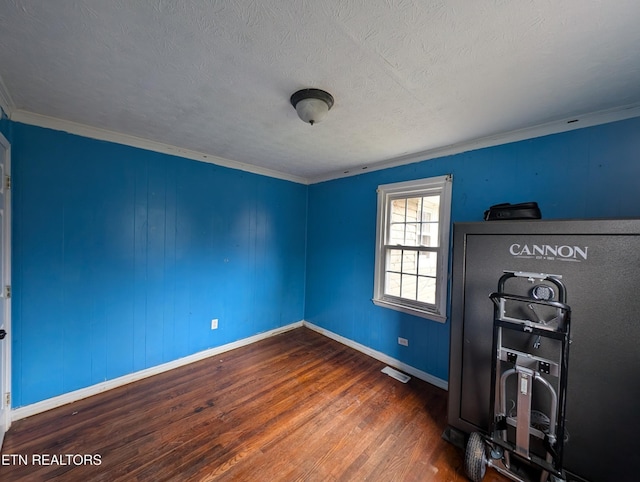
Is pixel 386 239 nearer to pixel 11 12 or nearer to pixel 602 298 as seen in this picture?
pixel 602 298

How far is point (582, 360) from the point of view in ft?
4.66

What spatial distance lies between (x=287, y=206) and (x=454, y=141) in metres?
2.28

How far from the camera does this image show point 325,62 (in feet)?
4.23

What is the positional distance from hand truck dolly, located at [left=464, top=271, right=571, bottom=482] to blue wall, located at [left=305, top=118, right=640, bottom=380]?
2.80 feet

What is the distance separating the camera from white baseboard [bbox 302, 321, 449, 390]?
2.54 m

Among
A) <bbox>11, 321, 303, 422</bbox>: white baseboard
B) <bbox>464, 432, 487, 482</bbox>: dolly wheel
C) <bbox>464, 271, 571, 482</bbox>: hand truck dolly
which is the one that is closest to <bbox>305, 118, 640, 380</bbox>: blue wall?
<bbox>464, 271, 571, 482</bbox>: hand truck dolly

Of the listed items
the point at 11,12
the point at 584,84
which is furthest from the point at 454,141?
the point at 11,12

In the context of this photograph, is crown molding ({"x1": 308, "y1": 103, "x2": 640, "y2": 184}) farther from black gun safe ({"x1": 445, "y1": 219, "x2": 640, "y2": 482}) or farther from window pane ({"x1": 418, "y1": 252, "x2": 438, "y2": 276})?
window pane ({"x1": 418, "y1": 252, "x2": 438, "y2": 276})

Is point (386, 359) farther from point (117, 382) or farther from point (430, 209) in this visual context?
point (117, 382)

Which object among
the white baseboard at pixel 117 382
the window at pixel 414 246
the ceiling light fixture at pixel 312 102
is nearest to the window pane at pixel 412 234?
the window at pixel 414 246

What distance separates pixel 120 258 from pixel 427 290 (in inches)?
123

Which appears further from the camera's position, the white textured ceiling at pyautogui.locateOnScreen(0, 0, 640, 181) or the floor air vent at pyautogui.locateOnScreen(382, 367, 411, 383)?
the floor air vent at pyautogui.locateOnScreen(382, 367, 411, 383)

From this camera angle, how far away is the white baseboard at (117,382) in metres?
1.99

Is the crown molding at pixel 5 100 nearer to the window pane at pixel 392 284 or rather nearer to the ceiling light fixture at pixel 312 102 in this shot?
the ceiling light fixture at pixel 312 102
